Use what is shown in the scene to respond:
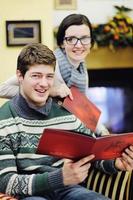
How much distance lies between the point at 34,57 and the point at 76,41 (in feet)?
1.35

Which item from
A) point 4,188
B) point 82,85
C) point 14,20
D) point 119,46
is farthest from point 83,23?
point 119,46

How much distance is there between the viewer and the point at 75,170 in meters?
1.61

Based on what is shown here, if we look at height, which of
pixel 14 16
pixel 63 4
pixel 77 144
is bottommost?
pixel 77 144

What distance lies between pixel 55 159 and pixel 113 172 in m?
0.26

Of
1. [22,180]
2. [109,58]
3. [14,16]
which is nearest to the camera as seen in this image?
[22,180]

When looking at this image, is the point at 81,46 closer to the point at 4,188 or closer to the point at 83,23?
the point at 83,23

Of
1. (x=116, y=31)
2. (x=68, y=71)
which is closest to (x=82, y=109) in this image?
(x=68, y=71)

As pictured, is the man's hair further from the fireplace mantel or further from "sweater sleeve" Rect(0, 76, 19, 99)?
the fireplace mantel

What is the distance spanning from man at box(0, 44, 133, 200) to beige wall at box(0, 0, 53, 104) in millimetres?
1517

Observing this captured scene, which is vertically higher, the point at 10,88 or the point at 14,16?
the point at 14,16

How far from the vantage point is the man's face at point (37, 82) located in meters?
1.75

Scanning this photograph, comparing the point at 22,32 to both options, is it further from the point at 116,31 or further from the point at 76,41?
the point at 76,41

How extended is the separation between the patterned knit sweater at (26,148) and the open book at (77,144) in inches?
4.0

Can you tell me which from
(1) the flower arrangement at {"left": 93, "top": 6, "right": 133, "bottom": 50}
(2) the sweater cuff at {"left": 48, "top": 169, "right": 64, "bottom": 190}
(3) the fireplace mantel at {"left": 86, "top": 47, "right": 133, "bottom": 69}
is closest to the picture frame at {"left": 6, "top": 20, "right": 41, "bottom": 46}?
(1) the flower arrangement at {"left": 93, "top": 6, "right": 133, "bottom": 50}
